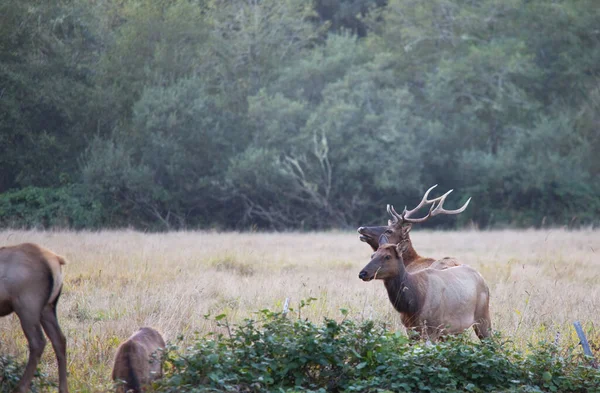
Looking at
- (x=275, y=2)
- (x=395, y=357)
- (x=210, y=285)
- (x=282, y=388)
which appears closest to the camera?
(x=282, y=388)

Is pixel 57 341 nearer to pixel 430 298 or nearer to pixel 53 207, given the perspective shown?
pixel 430 298

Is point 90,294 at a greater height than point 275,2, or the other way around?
point 275,2

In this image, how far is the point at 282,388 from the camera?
5.91 metres

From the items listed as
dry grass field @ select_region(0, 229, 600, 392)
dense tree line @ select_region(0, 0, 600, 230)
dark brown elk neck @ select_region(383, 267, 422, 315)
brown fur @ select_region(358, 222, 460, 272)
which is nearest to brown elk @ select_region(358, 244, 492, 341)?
dark brown elk neck @ select_region(383, 267, 422, 315)

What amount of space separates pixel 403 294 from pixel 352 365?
1.61m

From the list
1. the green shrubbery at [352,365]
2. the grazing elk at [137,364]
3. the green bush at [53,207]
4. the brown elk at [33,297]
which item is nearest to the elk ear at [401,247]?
the green shrubbery at [352,365]

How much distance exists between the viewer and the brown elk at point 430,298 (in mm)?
7762

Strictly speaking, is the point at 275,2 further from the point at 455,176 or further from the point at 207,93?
the point at 455,176

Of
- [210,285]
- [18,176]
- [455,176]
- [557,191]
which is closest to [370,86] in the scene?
[455,176]

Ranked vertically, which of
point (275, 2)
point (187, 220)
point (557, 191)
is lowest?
point (187, 220)

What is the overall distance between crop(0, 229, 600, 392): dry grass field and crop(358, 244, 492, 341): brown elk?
400mm

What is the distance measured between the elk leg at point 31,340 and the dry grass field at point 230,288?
57 centimetres

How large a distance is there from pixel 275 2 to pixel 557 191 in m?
13.2

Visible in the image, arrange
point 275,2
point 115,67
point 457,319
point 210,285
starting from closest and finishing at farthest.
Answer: point 457,319, point 210,285, point 115,67, point 275,2
